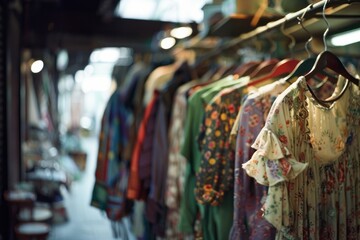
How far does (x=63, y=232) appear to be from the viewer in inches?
165

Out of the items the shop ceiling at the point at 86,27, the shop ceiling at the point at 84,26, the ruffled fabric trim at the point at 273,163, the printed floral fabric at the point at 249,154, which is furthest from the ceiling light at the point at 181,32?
the ruffled fabric trim at the point at 273,163

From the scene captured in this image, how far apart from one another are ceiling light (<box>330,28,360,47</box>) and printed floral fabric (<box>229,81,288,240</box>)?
61 centimetres

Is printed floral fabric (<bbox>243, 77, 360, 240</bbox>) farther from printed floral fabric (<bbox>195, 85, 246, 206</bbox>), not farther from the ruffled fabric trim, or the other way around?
printed floral fabric (<bbox>195, 85, 246, 206</bbox>)

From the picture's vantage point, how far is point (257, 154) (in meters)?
1.02

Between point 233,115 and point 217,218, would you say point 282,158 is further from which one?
point 217,218

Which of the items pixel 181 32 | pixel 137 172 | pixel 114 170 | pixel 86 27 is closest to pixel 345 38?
pixel 137 172

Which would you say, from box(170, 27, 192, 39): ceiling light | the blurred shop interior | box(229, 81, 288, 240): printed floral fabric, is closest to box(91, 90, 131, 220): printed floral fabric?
the blurred shop interior

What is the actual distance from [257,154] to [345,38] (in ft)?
3.36

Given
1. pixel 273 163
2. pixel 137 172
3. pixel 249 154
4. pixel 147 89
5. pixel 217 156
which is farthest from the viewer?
pixel 147 89

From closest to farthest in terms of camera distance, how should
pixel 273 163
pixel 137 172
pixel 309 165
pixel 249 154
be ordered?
pixel 273 163 → pixel 309 165 → pixel 249 154 → pixel 137 172

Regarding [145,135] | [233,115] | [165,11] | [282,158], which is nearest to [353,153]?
[282,158]

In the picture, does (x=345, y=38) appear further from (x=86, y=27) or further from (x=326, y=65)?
(x=86, y=27)

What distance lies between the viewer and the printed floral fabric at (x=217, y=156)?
140 centimetres

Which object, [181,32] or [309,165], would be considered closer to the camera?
[309,165]
